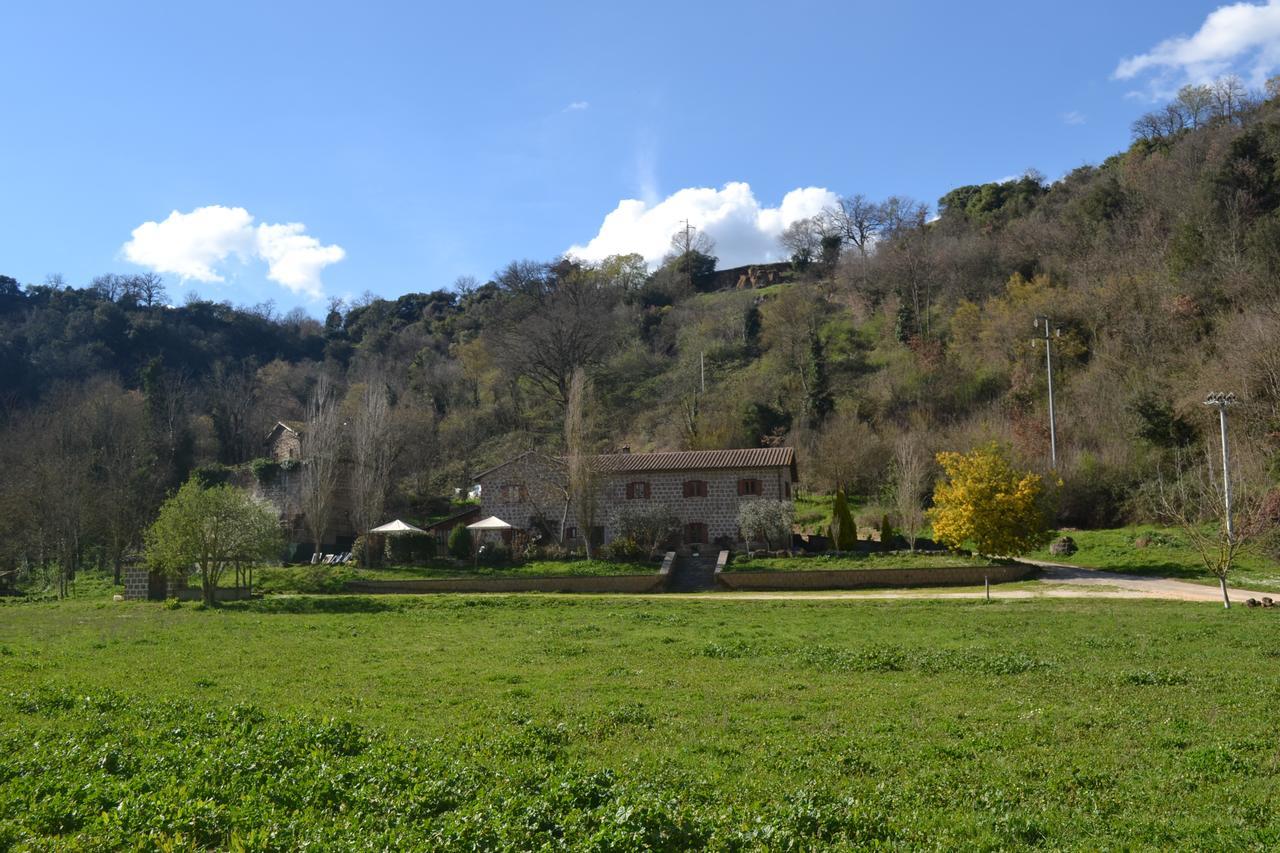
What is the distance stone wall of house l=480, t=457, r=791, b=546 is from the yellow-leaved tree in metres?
10.6

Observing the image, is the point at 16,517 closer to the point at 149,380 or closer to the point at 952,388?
the point at 149,380

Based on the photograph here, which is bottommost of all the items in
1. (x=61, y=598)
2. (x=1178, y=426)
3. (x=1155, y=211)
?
(x=61, y=598)

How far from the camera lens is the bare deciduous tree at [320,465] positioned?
44375 millimetres

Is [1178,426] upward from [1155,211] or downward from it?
downward

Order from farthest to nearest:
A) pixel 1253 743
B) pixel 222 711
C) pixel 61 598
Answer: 1. pixel 61 598
2. pixel 222 711
3. pixel 1253 743

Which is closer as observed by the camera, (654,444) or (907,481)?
(907,481)

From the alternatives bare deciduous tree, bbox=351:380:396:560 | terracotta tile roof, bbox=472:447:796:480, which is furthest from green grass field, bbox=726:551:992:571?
bare deciduous tree, bbox=351:380:396:560

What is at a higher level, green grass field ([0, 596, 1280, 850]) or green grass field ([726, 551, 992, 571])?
green grass field ([0, 596, 1280, 850])

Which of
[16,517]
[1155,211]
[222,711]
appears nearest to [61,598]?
[16,517]

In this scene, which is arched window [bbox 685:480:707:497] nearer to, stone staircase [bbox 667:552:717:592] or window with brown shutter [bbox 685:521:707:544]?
window with brown shutter [bbox 685:521:707:544]

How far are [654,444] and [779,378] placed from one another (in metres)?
9.99

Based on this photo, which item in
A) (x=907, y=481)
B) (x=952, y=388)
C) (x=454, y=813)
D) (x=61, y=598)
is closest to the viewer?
(x=454, y=813)

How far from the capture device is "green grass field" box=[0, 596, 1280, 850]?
20.6 feet

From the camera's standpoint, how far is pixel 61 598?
3531cm
